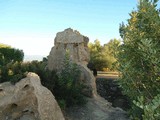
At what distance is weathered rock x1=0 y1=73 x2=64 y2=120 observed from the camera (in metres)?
13.3

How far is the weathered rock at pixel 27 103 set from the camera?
13.3m

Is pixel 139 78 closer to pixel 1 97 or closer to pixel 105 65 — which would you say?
pixel 1 97

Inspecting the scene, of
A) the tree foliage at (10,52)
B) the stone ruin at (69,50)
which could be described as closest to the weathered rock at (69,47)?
the stone ruin at (69,50)

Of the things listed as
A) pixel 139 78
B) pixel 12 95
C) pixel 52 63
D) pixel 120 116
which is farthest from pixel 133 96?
pixel 52 63

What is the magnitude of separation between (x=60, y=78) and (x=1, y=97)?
3879 millimetres

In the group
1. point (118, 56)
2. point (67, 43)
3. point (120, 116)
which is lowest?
point (120, 116)

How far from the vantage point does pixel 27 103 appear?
542 inches

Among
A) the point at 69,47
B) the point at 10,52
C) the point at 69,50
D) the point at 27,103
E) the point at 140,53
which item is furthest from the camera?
the point at 10,52

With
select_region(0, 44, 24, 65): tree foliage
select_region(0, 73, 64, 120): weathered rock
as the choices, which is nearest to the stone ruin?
select_region(0, 73, 64, 120): weathered rock

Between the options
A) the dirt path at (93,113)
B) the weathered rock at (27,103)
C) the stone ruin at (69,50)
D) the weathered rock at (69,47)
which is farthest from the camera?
the weathered rock at (69,47)

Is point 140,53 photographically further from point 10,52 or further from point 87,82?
point 10,52

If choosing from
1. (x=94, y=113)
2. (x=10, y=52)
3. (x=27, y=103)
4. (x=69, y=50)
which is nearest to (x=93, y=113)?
(x=94, y=113)

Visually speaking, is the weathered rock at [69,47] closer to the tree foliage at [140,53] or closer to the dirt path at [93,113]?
the dirt path at [93,113]

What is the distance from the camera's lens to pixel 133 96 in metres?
7.34
